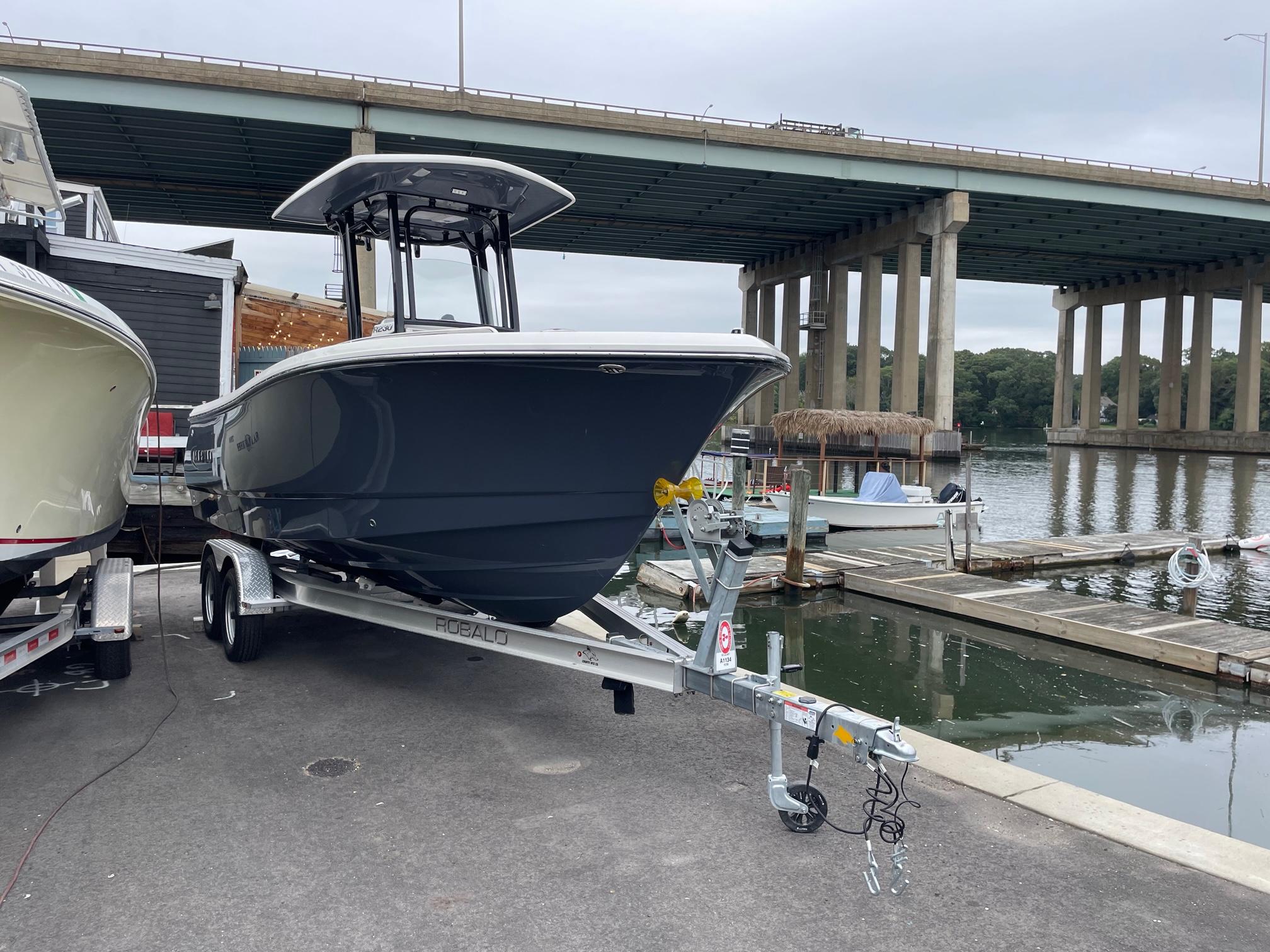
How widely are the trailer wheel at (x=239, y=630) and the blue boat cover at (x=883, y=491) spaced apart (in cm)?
1480

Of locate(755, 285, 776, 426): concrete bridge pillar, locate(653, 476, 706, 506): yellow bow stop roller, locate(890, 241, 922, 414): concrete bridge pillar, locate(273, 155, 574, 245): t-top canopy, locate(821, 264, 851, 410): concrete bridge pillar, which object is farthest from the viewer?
locate(755, 285, 776, 426): concrete bridge pillar

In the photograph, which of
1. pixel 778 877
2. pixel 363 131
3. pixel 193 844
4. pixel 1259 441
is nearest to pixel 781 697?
pixel 778 877

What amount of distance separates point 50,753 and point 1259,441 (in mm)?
75105

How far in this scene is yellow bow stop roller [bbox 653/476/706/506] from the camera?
15.6 ft

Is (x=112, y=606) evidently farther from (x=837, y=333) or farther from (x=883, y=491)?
(x=837, y=333)

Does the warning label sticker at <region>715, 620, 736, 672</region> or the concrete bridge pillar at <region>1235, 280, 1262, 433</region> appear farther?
the concrete bridge pillar at <region>1235, 280, 1262, 433</region>

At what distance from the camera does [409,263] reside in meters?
5.82

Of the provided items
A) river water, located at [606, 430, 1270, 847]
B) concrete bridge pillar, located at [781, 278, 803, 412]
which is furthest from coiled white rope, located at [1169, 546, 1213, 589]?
concrete bridge pillar, located at [781, 278, 803, 412]

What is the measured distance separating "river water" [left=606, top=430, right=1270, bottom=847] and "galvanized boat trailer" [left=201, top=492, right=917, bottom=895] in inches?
36.0

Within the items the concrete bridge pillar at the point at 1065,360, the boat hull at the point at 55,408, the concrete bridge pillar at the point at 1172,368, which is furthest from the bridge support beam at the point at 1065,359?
the boat hull at the point at 55,408

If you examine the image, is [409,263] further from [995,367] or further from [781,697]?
[995,367]

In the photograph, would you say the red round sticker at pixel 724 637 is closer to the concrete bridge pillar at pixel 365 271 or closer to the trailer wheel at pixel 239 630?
the concrete bridge pillar at pixel 365 271

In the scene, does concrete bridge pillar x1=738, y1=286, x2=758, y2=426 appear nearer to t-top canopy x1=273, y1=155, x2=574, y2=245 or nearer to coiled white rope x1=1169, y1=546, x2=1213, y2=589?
coiled white rope x1=1169, y1=546, x2=1213, y2=589

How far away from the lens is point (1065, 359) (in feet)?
259
